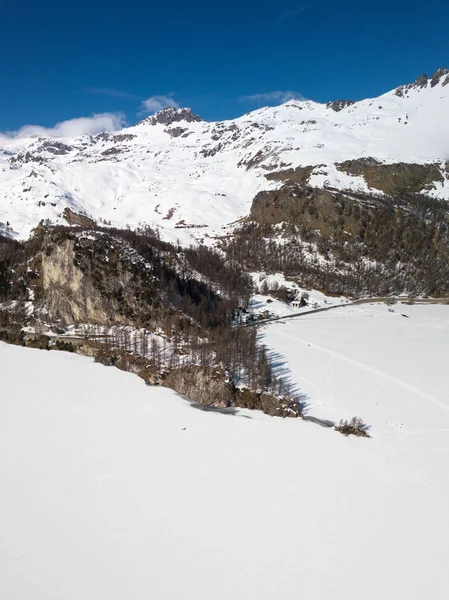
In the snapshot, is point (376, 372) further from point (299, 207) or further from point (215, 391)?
point (299, 207)

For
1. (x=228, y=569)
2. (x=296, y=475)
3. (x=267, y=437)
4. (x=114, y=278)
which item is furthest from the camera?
(x=114, y=278)

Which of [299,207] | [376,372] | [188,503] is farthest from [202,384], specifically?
[299,207]

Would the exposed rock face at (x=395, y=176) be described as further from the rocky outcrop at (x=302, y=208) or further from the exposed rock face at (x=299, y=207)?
the exposed rock face at (x=299, y=207)

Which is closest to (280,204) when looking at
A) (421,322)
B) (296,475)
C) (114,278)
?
(421,322)

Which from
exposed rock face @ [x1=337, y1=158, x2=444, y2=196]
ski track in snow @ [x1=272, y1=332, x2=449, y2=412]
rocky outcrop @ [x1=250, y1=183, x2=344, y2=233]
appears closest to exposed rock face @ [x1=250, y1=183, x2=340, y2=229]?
rocky outcrop @ [x1=250, y1=183, x2=344, y2=233]

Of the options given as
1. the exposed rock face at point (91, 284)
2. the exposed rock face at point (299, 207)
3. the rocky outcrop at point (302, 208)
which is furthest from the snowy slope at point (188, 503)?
the exposed rock face at point (299, 207)

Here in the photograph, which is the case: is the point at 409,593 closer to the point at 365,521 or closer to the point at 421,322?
the point at 365,521
